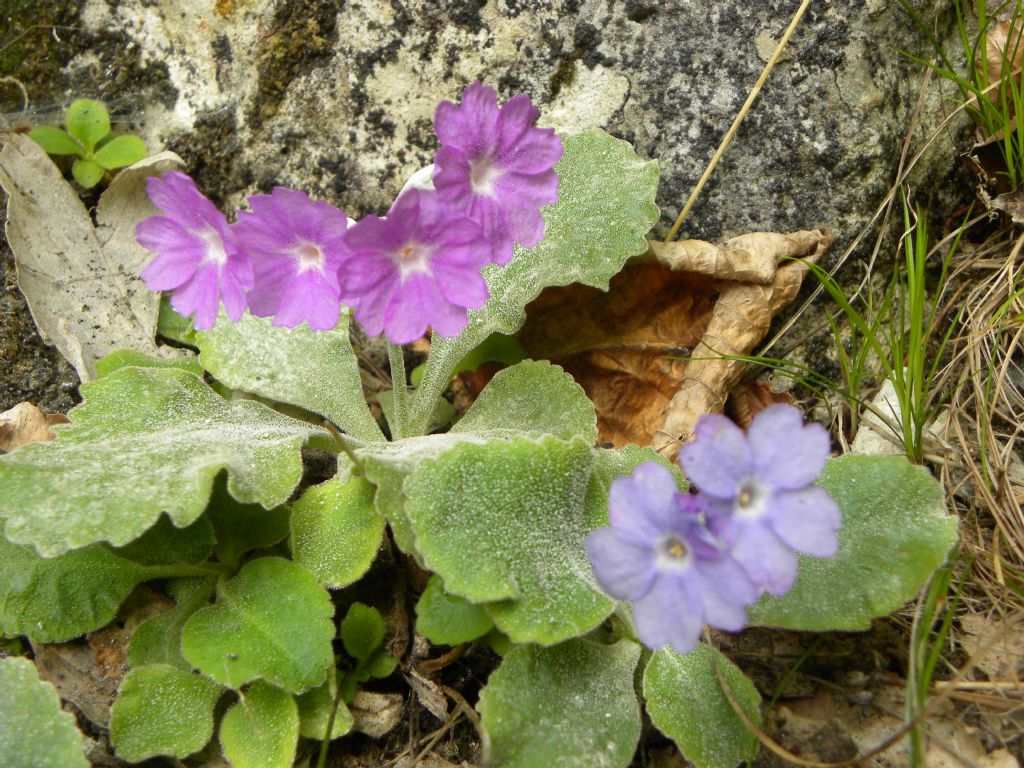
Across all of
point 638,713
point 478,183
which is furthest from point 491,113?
point 638,713

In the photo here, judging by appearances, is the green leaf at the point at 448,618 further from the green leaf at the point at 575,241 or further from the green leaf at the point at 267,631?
the green leaf at the point at 575,241

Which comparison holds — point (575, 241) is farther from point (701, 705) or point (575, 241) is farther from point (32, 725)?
point (32, 725)

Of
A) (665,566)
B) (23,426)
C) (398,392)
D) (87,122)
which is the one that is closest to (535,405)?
(398,392)

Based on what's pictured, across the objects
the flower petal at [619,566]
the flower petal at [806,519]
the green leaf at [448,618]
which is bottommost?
the green leaf at [448,618]

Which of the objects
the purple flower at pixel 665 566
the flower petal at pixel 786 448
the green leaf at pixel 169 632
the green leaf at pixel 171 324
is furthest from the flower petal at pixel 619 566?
the green leaf at pixel 171 324

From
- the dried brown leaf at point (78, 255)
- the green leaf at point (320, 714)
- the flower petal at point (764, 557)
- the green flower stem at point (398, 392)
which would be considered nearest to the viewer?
the flower petal at point (764, 557)

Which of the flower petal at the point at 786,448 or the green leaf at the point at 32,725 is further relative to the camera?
the green leaf at the point at 32,725

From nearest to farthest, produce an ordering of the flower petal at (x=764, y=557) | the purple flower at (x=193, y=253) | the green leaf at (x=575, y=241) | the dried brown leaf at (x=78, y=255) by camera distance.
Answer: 1. the flower petal at (x=764, y=557)
2. the purple flower at (x=193, y=253)
3. the green leaf at (x=575, y=241)
4. the dried brown leaf at (x=78, y=255)

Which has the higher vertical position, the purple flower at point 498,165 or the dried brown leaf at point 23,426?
the purple flower at point 498,165
